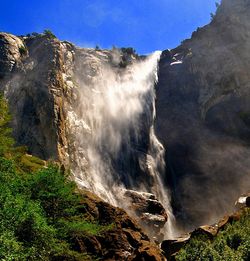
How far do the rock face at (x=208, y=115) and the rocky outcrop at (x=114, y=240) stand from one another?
26.7 m

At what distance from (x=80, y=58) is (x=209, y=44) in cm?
2861

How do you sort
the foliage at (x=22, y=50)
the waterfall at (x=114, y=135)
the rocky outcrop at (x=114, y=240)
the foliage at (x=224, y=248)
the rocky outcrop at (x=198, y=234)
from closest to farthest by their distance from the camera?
the foliage at (x=224, y=248), the rocky outcrop at (x=114, y=240), the rocky outcrop at (x=198, y=234), the waterfall at (x=114, y=135), the foliage at (x=22, y=50)

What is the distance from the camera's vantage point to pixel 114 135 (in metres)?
56.9

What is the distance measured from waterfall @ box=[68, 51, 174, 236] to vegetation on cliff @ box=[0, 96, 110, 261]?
19295mm

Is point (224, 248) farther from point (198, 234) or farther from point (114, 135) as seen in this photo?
point (114, 135)

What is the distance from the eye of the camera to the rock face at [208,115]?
189ft

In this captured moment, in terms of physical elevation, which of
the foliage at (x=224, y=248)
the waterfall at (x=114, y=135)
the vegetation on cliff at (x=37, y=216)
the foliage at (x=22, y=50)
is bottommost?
the foliage at (x=224, y=248)

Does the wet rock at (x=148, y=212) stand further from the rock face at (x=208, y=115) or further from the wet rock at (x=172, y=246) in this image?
the rock face at (x=208, y=115)

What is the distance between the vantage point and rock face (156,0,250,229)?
57719 millimetres

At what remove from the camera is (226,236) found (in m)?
24.6

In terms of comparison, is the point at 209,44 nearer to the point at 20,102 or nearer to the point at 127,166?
the point at 127,166

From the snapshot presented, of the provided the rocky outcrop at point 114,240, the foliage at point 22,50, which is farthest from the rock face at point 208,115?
the rocky outcrop at point 114,240

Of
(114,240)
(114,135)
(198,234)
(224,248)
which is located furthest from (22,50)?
(224,248)

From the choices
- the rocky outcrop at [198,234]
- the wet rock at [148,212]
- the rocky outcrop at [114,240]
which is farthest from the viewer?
the wet rock at [148,212]
